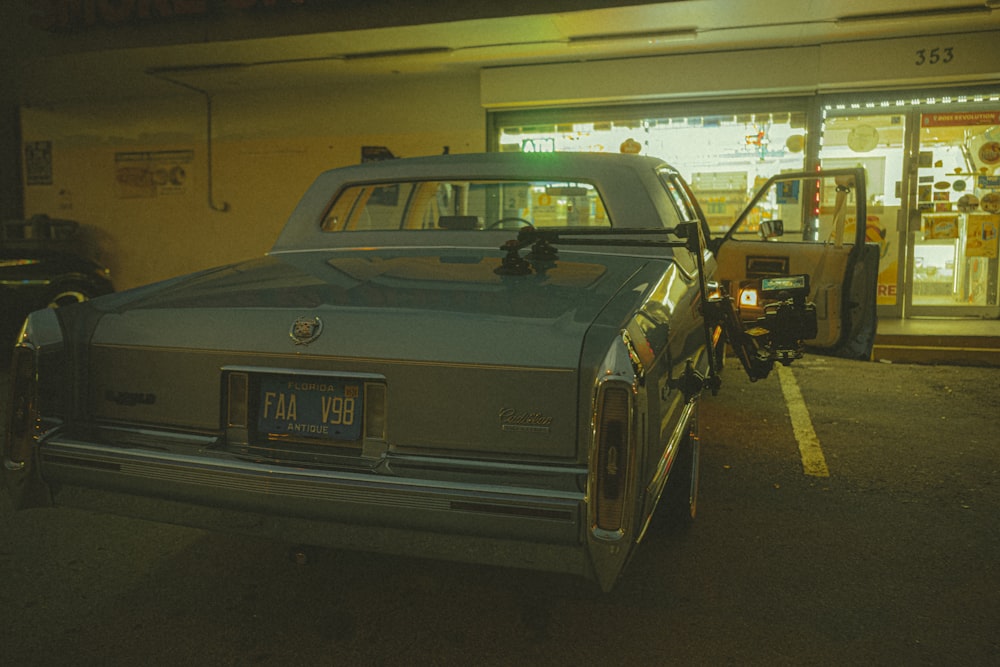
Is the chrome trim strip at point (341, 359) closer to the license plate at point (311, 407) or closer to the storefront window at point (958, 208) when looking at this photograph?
the license plate at point (311, 407)

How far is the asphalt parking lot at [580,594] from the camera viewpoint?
98.3 inches

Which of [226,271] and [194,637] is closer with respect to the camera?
[194,637]

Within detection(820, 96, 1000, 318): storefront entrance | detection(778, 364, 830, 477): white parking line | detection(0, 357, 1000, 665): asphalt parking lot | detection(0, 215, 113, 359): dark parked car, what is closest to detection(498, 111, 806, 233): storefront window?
detection(820, 96, 1000, 318): storefront entrance

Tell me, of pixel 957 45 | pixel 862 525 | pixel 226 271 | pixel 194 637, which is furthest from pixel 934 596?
pixel 957 45

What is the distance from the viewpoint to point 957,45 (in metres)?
8.75

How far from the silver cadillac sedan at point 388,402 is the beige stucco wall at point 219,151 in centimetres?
828

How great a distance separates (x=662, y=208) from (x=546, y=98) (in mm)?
7226

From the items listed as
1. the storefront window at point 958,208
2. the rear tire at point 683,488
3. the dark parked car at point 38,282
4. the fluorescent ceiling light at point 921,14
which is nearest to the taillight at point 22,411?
the rear tire at point 683,488

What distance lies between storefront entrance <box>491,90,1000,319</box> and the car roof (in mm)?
6570

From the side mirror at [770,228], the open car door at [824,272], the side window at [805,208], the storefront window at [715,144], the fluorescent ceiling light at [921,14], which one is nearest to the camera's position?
the side mirror at [770,228]

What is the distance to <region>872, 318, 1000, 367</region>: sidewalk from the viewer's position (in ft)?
24.7

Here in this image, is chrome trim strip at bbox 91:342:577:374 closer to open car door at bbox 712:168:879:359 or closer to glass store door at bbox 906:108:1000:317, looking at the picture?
open car door at bbox 712:168:879:359

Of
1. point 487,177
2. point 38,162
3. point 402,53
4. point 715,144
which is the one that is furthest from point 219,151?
point 487,177

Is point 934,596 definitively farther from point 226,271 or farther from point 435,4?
point 435,4
